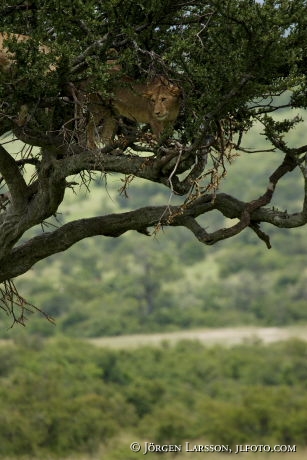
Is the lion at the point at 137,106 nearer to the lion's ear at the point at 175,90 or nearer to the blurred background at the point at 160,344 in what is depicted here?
the lion's ear at the point at 175,90

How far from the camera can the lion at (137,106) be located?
930cm

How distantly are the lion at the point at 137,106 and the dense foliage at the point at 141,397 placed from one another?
97.6 ft

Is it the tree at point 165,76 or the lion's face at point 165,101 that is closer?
the tree at point 165,76

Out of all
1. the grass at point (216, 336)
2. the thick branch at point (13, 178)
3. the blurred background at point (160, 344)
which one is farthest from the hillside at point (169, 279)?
the thick branch at point (13, 178)

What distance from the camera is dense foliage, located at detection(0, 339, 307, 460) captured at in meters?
41.1

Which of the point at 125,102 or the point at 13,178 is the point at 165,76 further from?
the point at 13,178

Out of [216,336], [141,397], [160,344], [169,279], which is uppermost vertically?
[169,279]

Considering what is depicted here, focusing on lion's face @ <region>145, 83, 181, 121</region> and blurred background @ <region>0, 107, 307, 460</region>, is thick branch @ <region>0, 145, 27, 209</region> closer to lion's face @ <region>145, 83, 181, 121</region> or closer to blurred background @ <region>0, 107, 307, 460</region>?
blurred background @ <region>0, 107, 307, 460</region>

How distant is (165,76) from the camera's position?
926 cm

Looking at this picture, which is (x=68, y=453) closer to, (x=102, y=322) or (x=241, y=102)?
(x=241, y=102)

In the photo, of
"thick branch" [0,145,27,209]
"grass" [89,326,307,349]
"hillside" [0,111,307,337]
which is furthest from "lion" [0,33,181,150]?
"hillside" [0,111,307,337]

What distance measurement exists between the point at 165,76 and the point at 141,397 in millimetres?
42146

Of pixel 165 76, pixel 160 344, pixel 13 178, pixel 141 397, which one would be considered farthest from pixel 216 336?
pixel 165 76

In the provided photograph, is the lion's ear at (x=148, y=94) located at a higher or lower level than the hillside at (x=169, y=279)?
lower
